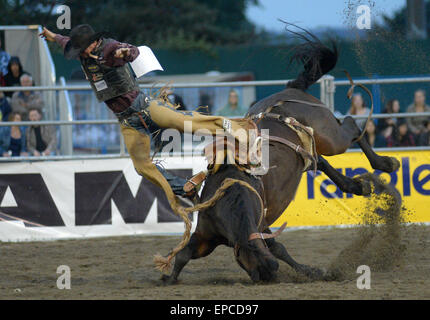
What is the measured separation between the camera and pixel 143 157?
5.06m

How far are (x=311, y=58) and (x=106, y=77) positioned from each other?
2093 millimetres

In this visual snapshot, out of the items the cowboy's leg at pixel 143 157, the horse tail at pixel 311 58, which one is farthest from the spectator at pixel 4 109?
the horse tail at pixel 311 58

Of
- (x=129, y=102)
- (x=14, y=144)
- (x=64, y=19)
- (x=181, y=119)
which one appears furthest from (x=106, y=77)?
(x=14, y=144)

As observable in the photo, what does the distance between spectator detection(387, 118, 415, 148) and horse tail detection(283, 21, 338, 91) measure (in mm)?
2916

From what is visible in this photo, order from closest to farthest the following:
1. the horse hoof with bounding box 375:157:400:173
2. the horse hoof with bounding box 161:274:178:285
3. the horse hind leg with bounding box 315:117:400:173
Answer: the horse hoof with bounding box 161:274:178:285
the horse hind leg with bounding box 315:117:400:173
the horse hoof with bounding box 375:157:400:173

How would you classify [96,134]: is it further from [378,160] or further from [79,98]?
[378,160]

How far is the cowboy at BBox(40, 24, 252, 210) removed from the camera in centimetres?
469

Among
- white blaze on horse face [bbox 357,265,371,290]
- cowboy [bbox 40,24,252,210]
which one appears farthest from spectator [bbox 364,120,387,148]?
cowboy [bbox 40,24,252,210]

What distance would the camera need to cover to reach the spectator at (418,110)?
8.37 m

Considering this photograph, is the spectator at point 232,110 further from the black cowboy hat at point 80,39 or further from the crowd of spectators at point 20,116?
the black cowboy hat at point 80,39

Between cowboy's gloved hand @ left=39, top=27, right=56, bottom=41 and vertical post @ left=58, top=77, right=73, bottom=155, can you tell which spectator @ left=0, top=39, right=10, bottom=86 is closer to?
vertical post @ left=58, top=77, right=73, bottom=155

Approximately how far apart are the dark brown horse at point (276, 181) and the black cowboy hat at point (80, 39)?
1344 mm

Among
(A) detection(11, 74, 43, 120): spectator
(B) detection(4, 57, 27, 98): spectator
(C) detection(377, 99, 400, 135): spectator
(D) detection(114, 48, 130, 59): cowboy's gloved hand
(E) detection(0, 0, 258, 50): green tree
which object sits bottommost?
(C) detection(377, 99, 400, 135): spectator

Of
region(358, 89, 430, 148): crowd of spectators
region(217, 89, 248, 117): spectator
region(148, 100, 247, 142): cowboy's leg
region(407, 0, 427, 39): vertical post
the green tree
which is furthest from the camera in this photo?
the green tree
